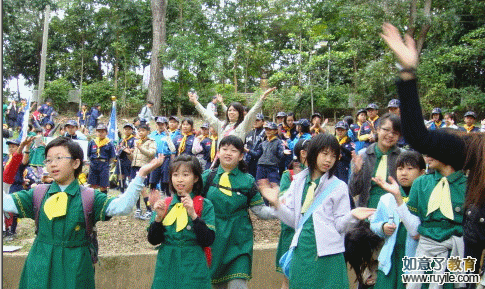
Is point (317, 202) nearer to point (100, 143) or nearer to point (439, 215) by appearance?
point (439, 215)

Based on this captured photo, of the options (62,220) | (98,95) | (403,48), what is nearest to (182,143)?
(62,220)

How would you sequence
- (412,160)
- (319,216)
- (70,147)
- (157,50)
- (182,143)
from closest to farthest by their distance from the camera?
(70,147), (319,216), (412,160), (182,143), (157,50)

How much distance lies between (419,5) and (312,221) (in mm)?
17121

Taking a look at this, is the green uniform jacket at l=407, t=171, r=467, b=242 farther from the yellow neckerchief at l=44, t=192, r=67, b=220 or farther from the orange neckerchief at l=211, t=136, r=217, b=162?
the orange neckerchief at l=211, t=136, r=217, b=162

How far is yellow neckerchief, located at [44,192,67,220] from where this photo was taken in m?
3.54

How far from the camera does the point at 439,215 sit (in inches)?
138

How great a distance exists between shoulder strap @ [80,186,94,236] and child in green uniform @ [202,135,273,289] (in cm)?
116

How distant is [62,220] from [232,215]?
60.7 inches

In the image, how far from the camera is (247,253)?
4516 millimetres

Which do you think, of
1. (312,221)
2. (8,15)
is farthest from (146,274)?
(8,15)

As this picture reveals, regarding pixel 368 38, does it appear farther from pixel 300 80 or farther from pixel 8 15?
pixel 8 15

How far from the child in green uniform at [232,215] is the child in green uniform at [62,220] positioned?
3.44 feet

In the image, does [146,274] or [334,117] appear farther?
[334,117]

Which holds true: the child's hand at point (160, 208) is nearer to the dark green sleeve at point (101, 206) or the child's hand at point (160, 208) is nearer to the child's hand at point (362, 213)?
the dark green sleeve at point (101, 206)
